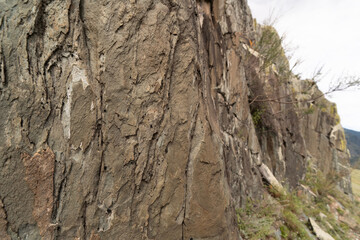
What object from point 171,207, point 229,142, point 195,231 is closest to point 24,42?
point 171,207

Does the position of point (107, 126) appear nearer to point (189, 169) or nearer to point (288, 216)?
point (189, 169)

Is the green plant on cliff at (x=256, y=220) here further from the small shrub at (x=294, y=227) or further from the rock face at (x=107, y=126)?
the rock face at (x=107, y=126)

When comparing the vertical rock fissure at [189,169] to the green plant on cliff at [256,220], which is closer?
the vertical rock fissure at [189,169]

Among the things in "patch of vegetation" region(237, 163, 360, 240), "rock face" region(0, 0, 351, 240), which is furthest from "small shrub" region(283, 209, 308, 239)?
"rock face" region(0, 0, 351, 240)

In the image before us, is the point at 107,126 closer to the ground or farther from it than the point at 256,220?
farther from it

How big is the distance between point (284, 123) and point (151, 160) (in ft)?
25.1

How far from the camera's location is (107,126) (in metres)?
2.25

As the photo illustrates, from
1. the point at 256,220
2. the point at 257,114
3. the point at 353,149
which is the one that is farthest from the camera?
the point at 353,149

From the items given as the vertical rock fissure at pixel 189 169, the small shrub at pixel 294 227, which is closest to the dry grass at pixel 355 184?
the small shrub at pixel 294 227

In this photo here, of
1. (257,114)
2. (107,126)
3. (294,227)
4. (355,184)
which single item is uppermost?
(257,114)

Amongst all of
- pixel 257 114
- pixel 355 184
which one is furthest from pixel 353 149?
pixel 257 114

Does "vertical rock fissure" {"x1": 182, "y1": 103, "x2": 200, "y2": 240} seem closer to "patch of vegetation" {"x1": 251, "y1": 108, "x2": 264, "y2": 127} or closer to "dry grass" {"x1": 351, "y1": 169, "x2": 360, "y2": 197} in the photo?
"patch of vegetation" {"x1": 251, "y1": 108, "x2": 264, "y2": 127}

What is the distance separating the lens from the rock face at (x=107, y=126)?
6.44 feet

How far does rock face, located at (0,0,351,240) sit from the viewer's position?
6.44 ft
